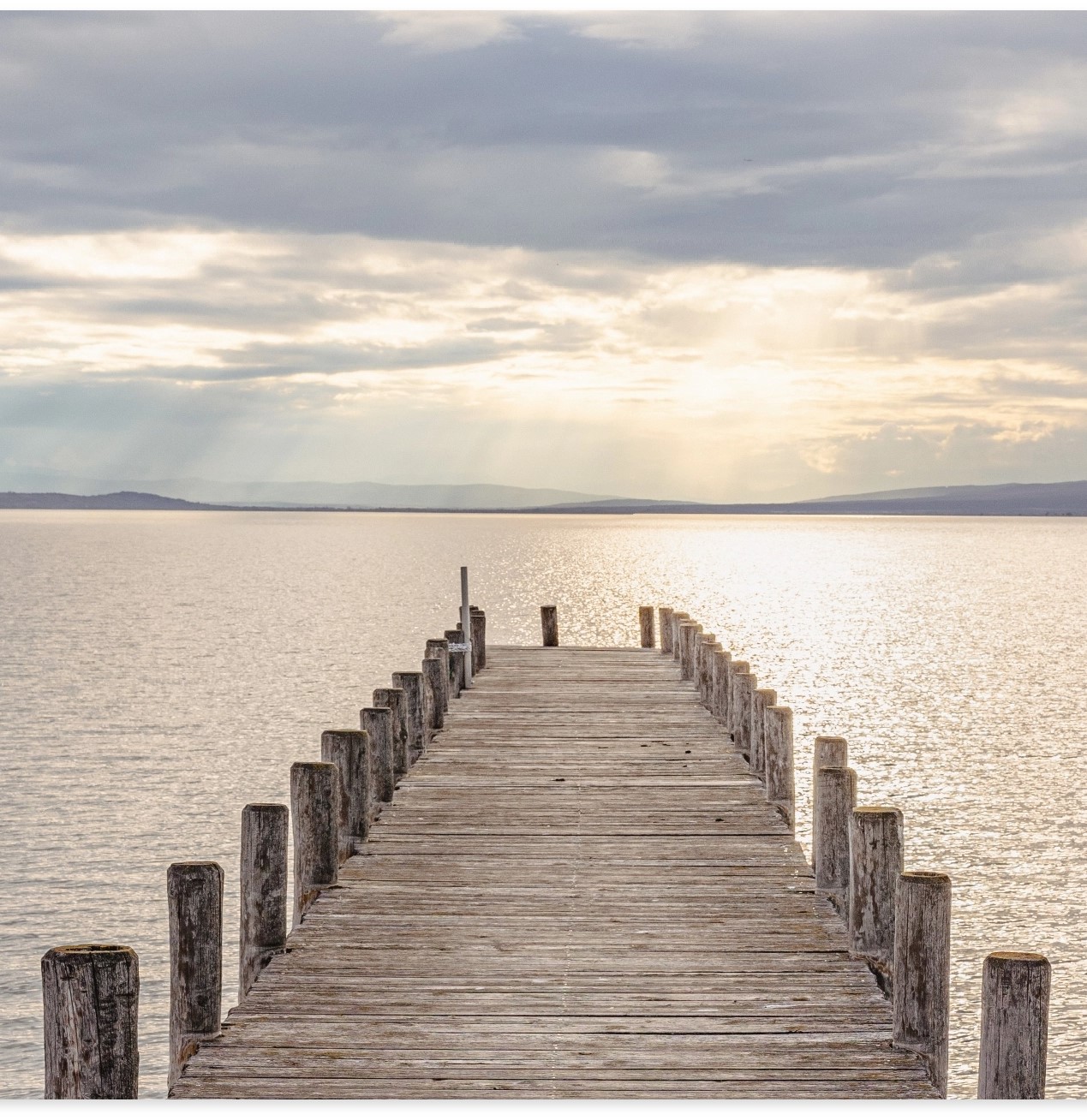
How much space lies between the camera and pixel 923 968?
7.03 m

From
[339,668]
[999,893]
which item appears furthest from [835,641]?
[999,893]

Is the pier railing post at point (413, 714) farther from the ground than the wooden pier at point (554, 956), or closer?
farther from the ground

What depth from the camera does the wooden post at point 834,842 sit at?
31.4 ft

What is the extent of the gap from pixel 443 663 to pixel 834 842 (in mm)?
7898

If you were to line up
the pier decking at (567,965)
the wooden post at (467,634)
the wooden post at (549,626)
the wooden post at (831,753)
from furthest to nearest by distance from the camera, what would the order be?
the wooden post at (549,626) → the wooden post at (467,634) → the wooden post at (831,753) → the pier decking at (567,965)

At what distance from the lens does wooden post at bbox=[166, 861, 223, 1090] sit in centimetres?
727

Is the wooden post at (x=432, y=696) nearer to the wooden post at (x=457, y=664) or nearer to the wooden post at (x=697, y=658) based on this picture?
the wooden post at (x=457, y=664)

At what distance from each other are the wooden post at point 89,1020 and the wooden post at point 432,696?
8.93 metres

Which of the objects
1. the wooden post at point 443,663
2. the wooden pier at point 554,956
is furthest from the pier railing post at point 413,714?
the wooden post at point 443,663

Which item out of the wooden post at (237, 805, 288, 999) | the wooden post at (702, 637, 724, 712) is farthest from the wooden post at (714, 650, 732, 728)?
the wooden post at (237, 805, 288, 999)

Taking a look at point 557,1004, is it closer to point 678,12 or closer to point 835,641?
point 678,12

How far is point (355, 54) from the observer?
16.9m

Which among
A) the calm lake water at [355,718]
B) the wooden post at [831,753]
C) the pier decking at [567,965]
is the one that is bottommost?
the calm lake water at [355,718]

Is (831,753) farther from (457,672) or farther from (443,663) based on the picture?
(457,672)
